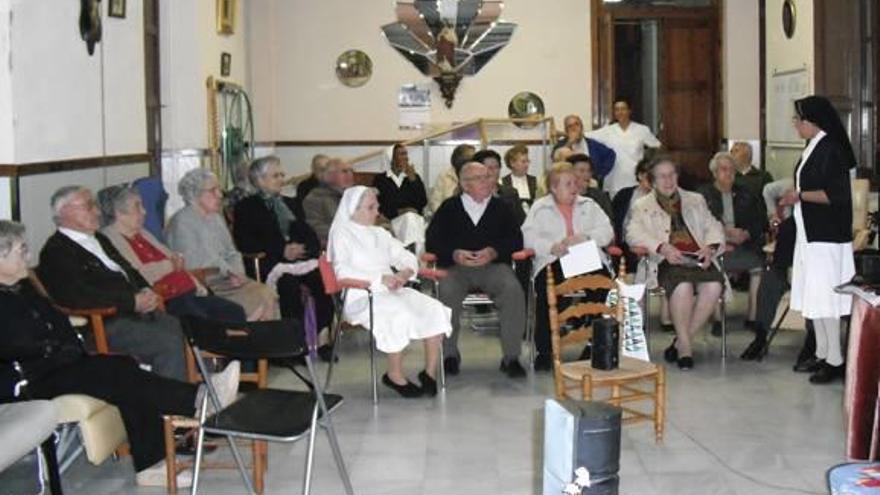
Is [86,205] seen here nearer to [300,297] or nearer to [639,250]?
[300,297]

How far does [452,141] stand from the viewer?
1123 cm

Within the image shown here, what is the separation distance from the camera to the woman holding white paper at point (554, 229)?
637cm

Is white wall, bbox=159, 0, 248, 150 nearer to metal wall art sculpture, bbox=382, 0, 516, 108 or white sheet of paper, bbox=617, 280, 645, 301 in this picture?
metal wall art sculpture, bbox=382, 0, 516, 108

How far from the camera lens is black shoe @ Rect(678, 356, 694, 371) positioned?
246 inches

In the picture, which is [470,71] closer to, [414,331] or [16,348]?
[414,331]

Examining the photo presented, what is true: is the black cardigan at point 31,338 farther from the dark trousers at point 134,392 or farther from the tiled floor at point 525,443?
the tiled floor at point 525,443

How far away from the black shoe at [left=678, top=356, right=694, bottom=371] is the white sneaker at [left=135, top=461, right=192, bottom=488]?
9.48ft

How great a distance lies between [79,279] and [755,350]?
3.59m

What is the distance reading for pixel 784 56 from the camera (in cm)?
983

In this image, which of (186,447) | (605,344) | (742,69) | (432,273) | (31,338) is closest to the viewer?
(31,338)

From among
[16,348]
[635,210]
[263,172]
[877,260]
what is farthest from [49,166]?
[877,260]

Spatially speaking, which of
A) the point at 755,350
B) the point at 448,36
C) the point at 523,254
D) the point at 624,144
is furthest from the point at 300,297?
the point at 448,36

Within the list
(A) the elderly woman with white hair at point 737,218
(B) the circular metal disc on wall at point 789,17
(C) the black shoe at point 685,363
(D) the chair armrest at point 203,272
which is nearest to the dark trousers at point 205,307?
(D) the chair armrest at point 203,272

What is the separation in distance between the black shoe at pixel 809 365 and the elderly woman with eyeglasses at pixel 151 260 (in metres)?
2.84
